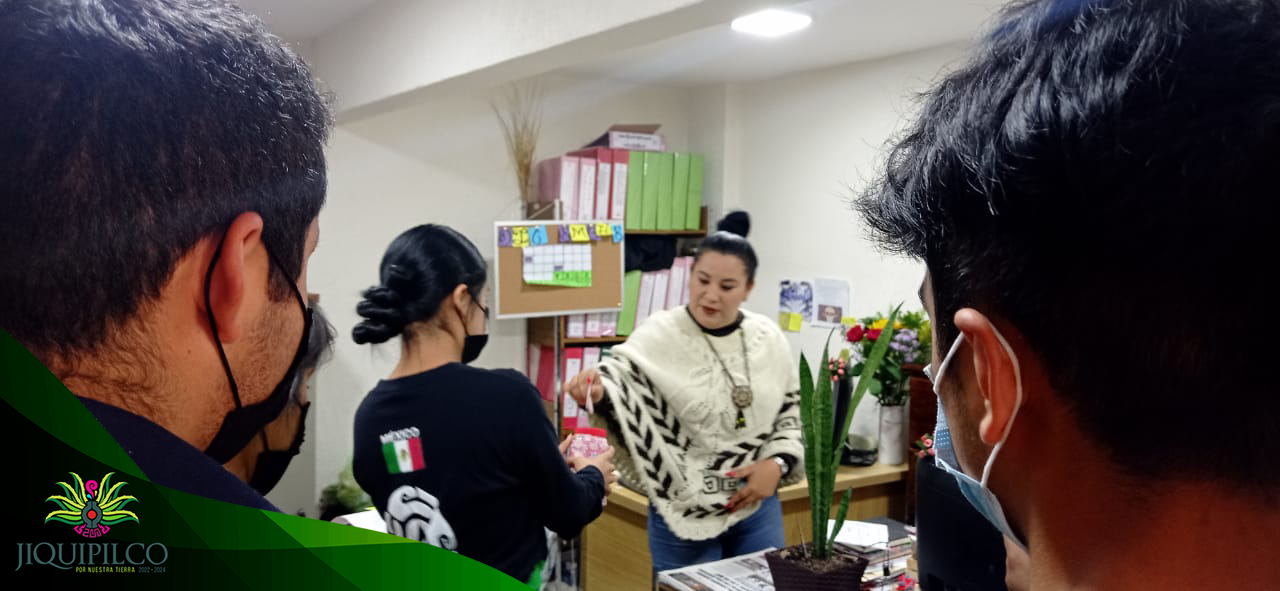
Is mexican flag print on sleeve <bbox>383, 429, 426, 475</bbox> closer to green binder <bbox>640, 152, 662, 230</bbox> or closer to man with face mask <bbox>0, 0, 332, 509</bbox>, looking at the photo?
man with face mask <bbox>0, 0, 332, 509</bbox>

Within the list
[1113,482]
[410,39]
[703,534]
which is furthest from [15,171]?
[410,39]

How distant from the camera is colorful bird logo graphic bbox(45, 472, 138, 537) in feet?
1.52

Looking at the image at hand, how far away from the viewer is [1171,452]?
512 mm

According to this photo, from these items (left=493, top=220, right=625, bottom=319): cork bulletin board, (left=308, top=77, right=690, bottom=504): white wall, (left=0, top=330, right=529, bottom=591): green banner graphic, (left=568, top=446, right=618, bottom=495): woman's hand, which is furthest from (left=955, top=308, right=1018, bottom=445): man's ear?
(left=308, top=77, right=690, bottom=504): white wall

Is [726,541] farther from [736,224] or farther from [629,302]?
[629,302]

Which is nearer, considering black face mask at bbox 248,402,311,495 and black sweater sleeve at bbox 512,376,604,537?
black face mask at bbox 248,402,311,495

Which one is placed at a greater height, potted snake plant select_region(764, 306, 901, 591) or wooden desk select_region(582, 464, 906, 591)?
potted snake plant select_region(764, 306, 901, 591)

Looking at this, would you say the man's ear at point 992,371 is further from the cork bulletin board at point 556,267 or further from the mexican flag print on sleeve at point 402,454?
the cork bulletin board at point 556,267

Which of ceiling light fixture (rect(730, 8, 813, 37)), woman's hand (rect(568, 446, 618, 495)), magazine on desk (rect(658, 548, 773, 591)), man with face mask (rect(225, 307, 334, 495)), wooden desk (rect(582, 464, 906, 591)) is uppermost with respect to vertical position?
ceiling light fixture (rect(730, 8, 813, 37))

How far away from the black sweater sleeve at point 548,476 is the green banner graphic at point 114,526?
1.08 metres

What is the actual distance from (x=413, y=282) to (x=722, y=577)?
3.04 ft

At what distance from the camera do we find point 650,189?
4.09m

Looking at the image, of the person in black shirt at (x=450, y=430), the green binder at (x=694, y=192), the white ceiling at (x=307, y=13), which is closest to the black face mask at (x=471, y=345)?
the person in black shirt at (x=450, y=430)

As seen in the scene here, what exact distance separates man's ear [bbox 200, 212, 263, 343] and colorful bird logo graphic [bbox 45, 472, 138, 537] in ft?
0.41
